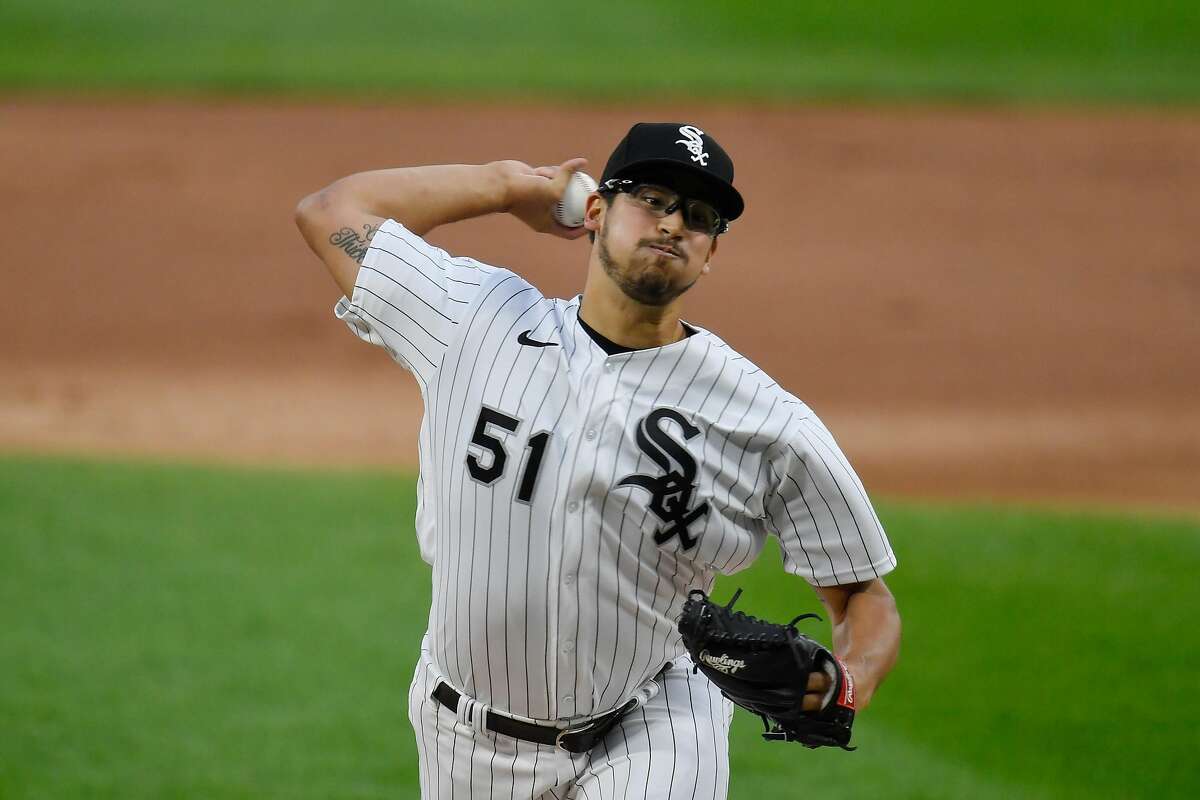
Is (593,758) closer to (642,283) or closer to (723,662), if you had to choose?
(723,662)

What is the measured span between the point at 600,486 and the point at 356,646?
13.3 feet

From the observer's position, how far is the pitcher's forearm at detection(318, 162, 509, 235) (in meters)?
3.59

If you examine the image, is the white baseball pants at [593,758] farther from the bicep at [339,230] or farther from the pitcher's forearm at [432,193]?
the pitcher's forearm at [432,193]

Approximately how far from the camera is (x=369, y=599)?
751 cm

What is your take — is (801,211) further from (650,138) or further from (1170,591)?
(650,138)

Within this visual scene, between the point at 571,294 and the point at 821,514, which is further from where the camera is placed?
the point at 571,294

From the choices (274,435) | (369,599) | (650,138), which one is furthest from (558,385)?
(274,435)

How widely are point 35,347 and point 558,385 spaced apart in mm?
9168

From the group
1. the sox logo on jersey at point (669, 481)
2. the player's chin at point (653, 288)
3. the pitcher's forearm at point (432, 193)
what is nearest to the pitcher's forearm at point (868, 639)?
the sox logo on jersey at point (669, 481)

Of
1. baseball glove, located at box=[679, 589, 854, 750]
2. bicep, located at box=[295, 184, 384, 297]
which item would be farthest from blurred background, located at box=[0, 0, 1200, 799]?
bicep, located at box=[295, 184, 384, 297]

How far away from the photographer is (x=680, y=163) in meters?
3.23

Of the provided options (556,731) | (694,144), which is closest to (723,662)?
(556,731)

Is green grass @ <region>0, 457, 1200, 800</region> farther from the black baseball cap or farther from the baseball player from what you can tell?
the black baseball cap

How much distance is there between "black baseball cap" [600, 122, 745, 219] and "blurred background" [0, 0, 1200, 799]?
3.28m
